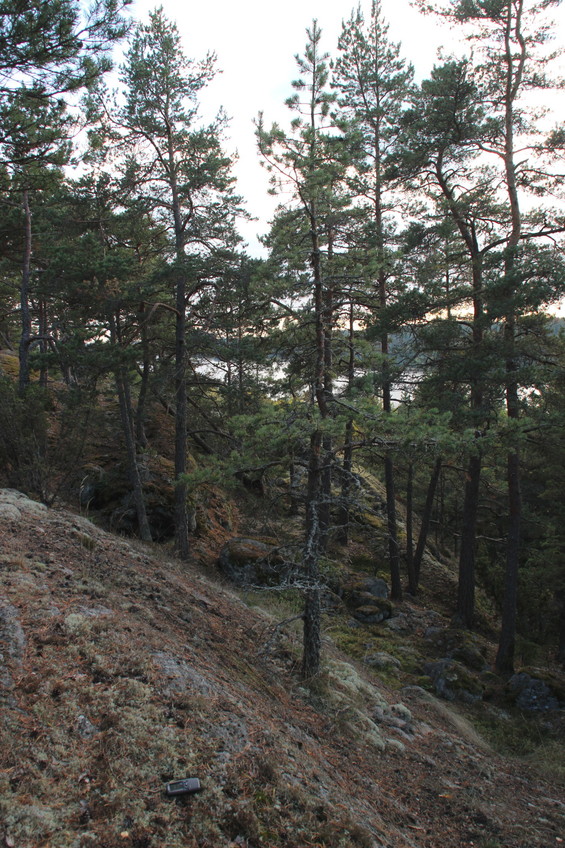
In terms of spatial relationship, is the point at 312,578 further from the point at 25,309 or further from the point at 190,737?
the point at 25,309

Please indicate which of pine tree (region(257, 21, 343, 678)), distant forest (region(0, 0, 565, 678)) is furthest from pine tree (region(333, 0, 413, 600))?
pine tree (region(257, 21, 343, 678))

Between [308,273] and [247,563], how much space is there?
7.55 meters

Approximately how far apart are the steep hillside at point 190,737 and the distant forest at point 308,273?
1406 millimetres

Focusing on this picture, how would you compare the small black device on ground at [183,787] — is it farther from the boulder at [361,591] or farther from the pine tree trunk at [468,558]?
the pine tree trunk at [468,558]

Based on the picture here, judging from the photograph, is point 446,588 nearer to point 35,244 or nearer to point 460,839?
point 460,839

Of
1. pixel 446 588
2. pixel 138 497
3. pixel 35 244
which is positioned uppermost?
pixel 35 244

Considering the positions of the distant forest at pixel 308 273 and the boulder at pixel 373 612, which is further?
the boulder at pixel 373 612

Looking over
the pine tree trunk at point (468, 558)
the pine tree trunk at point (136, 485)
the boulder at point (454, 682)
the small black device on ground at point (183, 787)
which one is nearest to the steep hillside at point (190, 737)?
the small black device on ground at point (183, 787)

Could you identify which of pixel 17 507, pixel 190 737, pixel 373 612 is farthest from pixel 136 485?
pixel 190 737

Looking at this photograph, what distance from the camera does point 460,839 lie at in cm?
465

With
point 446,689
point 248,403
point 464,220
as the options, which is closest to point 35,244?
point 248,403

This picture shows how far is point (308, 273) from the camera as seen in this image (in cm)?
753

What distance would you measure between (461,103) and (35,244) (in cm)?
1330

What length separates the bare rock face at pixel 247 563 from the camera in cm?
1171
